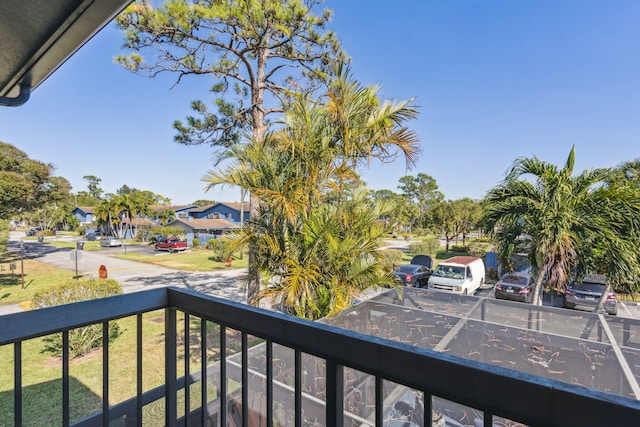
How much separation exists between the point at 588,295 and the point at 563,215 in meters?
4.89

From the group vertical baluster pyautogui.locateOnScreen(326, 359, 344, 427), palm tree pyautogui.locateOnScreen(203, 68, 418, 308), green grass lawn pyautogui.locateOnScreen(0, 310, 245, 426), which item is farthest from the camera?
palm tree pyautogui.locateOnScreen(203, 68, 418, 308)

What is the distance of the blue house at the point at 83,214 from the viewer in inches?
1638

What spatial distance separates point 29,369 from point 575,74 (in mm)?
14121

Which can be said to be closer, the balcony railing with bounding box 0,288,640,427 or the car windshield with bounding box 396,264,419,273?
the balcony railing with bounding box 0,288,640,427

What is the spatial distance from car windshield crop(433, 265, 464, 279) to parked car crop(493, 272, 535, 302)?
1.11 metres

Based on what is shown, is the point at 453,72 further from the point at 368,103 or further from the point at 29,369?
the point at 29,369

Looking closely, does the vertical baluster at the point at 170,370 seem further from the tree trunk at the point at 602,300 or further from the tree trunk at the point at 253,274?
the tree trunk at the point at 602,300

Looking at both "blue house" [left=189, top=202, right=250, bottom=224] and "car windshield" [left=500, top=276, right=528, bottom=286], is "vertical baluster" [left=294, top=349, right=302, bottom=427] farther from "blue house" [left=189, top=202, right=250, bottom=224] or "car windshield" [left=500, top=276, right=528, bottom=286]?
"blue house" [left=189, top=202, right=250, bottom=224]

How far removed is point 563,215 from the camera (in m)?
5.22

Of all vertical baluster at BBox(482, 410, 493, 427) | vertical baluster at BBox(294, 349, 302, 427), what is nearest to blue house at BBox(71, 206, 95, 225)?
vertical baluster at BBox(294, 349, 302, 427)

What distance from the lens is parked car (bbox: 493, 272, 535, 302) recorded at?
8.93m

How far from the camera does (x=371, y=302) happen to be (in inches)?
185

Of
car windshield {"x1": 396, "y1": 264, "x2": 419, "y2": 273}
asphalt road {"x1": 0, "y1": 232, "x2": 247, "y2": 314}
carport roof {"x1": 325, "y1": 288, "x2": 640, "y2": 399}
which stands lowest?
asphalt road {"x1": 0, "y1": 232, "x2": 247, "y2": 314}

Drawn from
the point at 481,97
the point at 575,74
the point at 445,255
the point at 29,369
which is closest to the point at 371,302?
the point at 29,369
